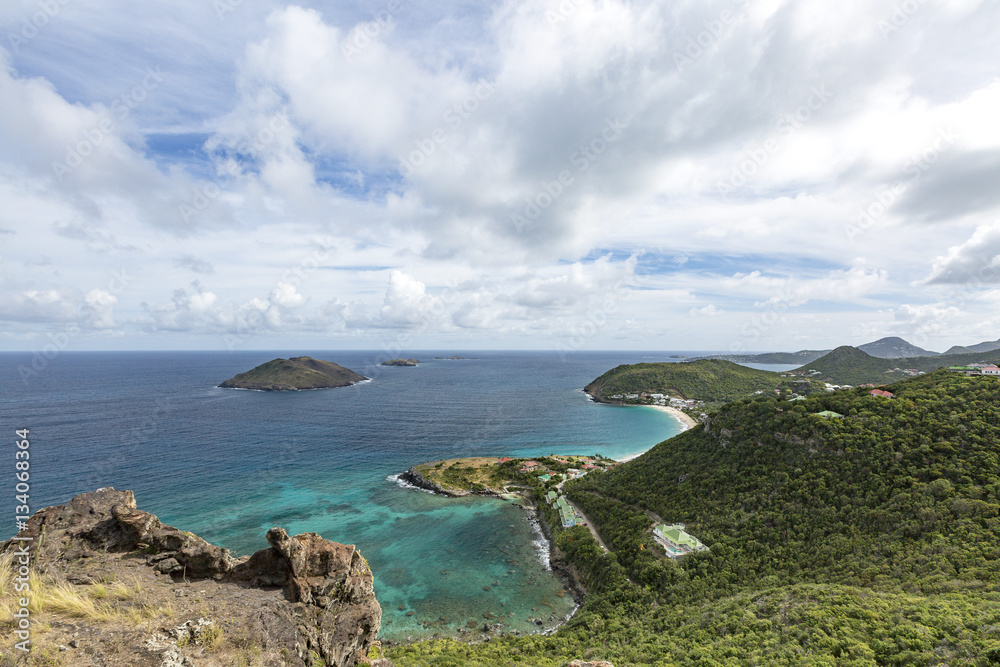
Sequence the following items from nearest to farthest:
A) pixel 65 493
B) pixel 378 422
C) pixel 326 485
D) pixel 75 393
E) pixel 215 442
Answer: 1. pixel 65 493
2. pixel 326 485
3. pixel 215 442
4. pixel 378 422
5. pixel 75 393

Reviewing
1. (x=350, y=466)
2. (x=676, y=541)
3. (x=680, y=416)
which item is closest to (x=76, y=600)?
(x=676, y=541)

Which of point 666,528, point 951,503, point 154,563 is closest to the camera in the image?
point 154,563

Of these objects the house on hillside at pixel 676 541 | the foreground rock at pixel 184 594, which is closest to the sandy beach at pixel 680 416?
the house on hillside at pixel 676 541

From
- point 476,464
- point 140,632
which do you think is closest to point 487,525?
point 476,464

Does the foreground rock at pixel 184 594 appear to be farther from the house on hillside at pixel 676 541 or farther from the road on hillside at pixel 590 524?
the road on hillside at pixel 590 524

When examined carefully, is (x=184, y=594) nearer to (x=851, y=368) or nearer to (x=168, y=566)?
(x=168, y=566)

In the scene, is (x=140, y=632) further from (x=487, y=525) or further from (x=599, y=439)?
(x=599, y=439)
